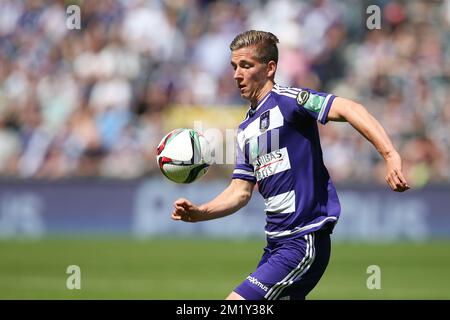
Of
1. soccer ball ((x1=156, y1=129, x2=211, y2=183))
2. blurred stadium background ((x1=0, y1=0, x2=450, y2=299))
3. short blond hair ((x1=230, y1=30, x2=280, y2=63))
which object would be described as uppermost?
blurred stadium background ((x1=0, y1=0, x2=450, y2=299))

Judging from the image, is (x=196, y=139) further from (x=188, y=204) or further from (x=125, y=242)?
(x=125, y=242)

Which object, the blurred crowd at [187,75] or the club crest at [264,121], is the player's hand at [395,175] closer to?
the club crest at [264,121]

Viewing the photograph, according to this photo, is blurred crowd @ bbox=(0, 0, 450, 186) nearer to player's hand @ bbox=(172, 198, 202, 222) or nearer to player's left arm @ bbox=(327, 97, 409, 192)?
player's hand @ bbox=(172, 198, 202, 222)

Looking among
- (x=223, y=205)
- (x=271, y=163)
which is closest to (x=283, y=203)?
(x=271, y=163)

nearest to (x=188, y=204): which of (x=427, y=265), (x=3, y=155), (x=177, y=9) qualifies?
(x=427, y=265)

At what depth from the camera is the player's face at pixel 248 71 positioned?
6719mm

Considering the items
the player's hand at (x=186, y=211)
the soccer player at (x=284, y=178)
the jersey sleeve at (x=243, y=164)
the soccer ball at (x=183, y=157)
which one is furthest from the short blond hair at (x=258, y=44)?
the player's hand at (x=186, y=211)

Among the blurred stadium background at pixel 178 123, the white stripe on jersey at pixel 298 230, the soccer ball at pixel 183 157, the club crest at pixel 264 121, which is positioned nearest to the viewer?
the white stripe on jersey at pixel 298 230

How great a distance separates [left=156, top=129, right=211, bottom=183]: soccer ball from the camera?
7066 mm

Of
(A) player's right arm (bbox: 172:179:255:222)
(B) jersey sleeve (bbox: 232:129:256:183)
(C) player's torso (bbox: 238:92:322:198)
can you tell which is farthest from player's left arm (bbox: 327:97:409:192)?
(A) player's right arm (bbox: 172:179:255:222)

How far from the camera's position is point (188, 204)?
6.47m

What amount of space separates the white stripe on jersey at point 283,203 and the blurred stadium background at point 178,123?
681 cm

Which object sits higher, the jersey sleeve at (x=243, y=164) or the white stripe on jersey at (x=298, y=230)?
the jersey sleeve at (x=243, y=164)

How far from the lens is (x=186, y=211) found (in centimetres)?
654
